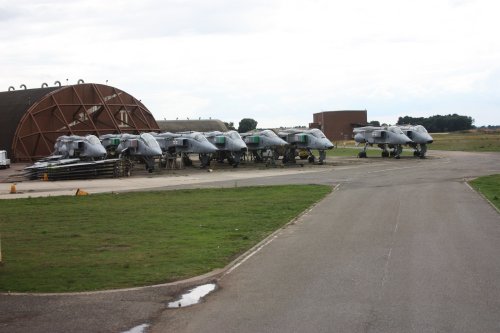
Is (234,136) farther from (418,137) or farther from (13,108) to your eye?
(13,108)

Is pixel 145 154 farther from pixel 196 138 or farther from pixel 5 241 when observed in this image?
pixel 5 241

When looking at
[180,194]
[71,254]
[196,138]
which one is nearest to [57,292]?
[71,254]

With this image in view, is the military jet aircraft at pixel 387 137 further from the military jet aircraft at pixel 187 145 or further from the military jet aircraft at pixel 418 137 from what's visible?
the military jet aircraft at pixel 187 145

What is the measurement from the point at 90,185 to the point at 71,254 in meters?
23.2

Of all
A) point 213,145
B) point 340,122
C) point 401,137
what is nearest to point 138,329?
point 213,145

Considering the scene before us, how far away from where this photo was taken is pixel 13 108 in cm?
6756

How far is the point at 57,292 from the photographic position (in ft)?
33.9

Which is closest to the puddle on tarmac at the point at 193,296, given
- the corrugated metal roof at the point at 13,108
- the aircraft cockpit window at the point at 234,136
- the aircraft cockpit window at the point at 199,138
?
the aircraft cockpit window at the point at 199,138

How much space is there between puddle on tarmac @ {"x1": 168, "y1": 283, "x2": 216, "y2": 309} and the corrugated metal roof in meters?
59.4

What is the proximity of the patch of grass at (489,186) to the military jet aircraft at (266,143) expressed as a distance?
22.6 m

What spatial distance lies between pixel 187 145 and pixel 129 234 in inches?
1421

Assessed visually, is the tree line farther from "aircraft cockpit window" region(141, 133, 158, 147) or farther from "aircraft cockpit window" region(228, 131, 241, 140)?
"aircraft cockpit window" region(141, 133, 158, 147)

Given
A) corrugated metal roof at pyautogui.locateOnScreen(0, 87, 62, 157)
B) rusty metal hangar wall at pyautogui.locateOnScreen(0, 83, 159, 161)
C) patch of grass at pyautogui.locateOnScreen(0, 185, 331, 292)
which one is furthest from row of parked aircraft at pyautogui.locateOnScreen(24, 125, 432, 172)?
patch of grass at pyautogui.locateOnScreen(0, 185, 331, 292)

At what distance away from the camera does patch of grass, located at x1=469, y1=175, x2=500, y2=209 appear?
23.8 meters
